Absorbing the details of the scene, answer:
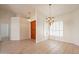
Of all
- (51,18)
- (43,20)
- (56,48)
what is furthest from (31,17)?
(56,48)

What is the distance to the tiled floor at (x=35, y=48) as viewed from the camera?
2.83 metres

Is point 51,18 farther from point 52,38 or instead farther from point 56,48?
point 56,48

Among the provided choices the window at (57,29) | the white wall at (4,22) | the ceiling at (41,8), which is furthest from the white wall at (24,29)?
the window at (57,29)

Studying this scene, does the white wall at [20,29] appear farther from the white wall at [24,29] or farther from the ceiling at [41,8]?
the ceiling at [41,8]

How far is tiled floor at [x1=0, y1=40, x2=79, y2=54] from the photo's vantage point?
283 centimetres

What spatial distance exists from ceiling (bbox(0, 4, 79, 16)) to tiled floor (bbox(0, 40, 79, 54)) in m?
0.71

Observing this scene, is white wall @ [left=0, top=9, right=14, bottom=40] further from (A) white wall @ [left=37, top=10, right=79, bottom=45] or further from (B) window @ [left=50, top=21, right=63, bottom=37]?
(B) window @ [left=50, top=21, right=63, bottom=37]

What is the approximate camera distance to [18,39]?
9.82 feet

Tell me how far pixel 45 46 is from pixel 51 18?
0.67 meters

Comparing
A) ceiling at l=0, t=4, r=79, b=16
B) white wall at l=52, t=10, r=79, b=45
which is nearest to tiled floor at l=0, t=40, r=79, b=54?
white wall at l=52, t=10, r=79, b=45

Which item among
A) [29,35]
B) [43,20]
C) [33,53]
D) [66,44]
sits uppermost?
[43,20]

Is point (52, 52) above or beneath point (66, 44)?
beneath

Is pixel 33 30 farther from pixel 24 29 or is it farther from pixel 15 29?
pixel 15 29

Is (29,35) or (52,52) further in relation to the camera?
(29,35)
